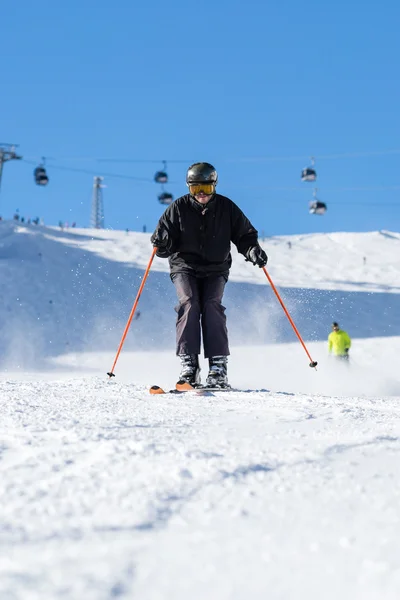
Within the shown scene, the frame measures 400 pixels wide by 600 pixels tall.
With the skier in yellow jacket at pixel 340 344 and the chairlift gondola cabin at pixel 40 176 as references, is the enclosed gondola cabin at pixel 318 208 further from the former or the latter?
the skier in yellow jacket at pixel 340 344

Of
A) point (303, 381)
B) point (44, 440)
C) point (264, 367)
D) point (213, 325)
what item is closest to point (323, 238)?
point (264, 367)

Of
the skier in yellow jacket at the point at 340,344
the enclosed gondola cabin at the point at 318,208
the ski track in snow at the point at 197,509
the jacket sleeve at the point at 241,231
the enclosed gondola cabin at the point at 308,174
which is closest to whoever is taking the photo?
the ski track in snow at the point at 197,509

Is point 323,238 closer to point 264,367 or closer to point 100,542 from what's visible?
point 264,367

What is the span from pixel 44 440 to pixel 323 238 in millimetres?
43229

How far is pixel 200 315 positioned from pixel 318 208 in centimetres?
3667

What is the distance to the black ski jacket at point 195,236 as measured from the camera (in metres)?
5.36

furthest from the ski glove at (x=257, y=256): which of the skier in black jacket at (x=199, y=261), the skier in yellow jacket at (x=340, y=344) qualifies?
the skier in yellow jacket at (x=340, y=344)

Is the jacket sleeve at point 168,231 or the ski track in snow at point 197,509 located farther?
the jacket sleeve at point 168,231

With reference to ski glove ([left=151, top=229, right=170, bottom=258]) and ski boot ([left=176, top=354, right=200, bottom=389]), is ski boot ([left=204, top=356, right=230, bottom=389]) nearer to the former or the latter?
ski boot ([left=176, top=354, right=200, bottom=389])

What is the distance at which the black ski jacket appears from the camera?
5355 millimetres

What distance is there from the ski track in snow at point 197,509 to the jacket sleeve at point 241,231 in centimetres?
281

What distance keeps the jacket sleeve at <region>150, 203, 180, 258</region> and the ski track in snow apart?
2511mm

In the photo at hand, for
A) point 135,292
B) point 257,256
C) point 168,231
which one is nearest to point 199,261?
point 168,231

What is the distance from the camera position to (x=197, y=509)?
5.93ft
